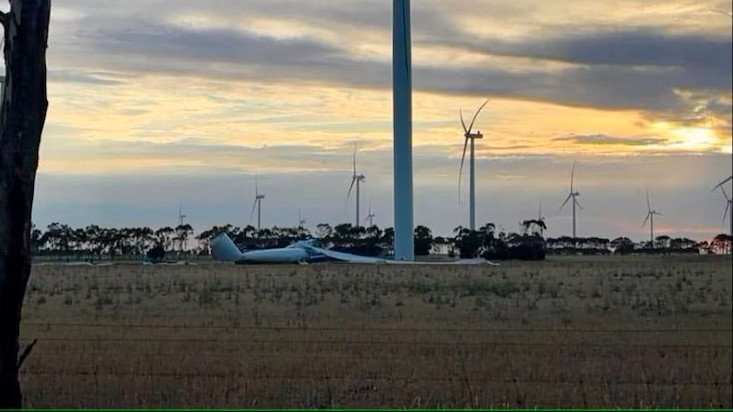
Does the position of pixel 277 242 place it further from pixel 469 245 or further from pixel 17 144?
pixel 17 144

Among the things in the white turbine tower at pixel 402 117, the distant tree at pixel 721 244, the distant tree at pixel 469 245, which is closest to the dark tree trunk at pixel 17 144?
the distant tree at pixel 721 244

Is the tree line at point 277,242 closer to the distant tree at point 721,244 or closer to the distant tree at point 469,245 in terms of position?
the distant tree at point 469,245

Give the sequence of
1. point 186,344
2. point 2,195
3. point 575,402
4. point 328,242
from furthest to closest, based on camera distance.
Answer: point 328,242, point 186,344, point 575,402, point 2,195

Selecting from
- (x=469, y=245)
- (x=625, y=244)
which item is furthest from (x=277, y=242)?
(x=625, y=244)

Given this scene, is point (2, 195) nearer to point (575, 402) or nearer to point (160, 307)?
point (575, 402)

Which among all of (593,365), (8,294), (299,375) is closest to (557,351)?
(593,365)

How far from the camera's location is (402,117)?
209 feet

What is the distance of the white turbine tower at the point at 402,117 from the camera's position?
57.5 m

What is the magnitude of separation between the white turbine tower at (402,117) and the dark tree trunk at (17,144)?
144ft

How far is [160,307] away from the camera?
86.2ft

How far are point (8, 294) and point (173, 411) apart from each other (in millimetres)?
2688

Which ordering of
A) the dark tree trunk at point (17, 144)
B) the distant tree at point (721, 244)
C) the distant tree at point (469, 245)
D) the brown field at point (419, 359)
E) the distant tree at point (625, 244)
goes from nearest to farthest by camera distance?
the distant tree at point (721, 244)
the dark tree trunk at point (17, 144)
the brown field at point (419, 359)
the distant tree at point (625, 244)
the distant tree at point (469, 245)

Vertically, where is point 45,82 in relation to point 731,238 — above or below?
above

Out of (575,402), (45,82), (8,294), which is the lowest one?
(575,402)
